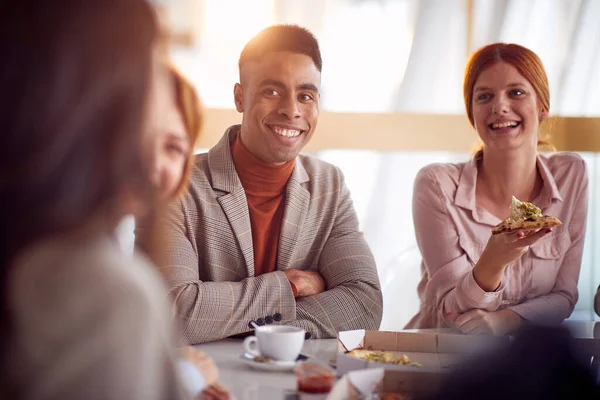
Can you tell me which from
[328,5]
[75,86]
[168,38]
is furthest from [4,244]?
[328,5]

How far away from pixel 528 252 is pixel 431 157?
3.41 feet

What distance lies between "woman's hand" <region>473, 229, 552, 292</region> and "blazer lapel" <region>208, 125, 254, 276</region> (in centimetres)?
64

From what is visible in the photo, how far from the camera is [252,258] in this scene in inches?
76.2

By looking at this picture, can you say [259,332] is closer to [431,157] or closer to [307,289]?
[307,289]

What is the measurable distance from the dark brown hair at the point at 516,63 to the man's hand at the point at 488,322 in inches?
31.2

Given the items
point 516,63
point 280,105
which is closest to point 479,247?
point 516,63

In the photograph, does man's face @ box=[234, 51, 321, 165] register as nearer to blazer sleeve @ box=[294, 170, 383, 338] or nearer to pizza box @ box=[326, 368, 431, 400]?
blazer sleeve @ box=[294, 170, 383, 338]

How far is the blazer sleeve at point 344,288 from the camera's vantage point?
173 cm

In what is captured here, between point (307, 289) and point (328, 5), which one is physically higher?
point (328, 5)

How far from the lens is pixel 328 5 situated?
2.93m

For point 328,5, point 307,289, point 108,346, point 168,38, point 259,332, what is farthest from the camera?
point 328,5

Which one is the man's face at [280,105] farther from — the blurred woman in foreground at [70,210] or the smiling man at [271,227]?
the blurred woman in foreground at [70,210]

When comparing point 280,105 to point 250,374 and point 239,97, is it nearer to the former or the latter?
point 239,97

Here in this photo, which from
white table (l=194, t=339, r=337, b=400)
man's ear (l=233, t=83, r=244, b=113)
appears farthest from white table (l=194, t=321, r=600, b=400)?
man's ear (l=233, t=83, r=244, b=113)
